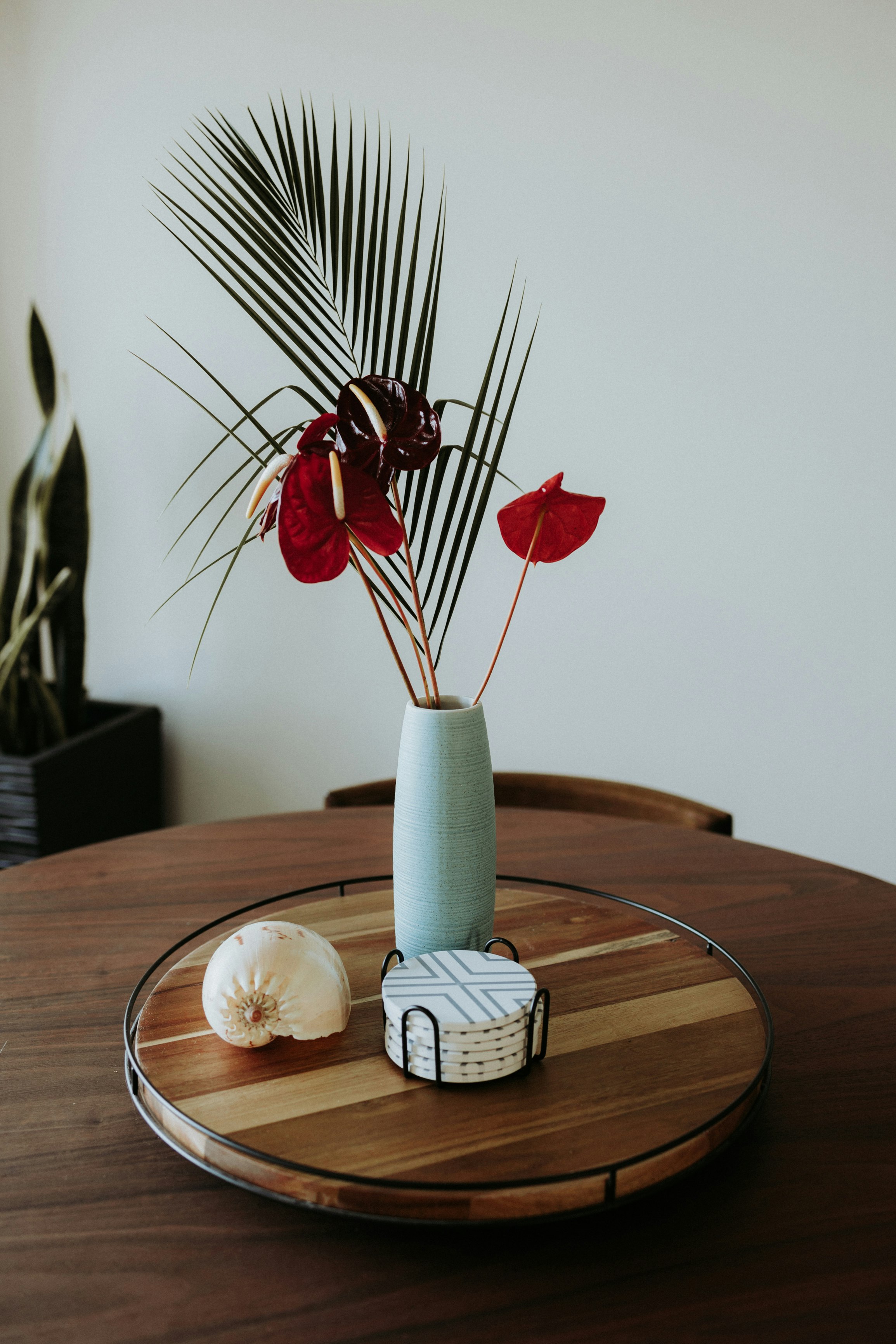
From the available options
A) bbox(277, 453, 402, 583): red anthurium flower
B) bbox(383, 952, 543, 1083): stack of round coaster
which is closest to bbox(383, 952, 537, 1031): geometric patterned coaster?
bbox(383, 952, 543, 1083): stack of round coaster

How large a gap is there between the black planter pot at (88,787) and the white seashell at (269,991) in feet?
3.71

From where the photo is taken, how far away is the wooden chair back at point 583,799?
122 centimetres

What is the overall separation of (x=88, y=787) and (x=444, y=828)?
4.19 feet

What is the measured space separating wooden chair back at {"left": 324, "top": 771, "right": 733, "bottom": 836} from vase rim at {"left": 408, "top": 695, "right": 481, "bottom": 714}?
0.51m

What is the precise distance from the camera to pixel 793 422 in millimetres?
1631

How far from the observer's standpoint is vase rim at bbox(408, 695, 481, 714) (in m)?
0.66

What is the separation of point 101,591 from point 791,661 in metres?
1.32

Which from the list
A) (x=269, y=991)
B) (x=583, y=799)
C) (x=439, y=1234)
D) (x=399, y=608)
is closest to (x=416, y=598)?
(x=399, y=608)

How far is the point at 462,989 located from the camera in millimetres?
592

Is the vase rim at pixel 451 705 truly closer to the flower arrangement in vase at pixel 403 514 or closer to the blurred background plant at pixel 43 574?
the flower arrangement in vase at pixel 403 514

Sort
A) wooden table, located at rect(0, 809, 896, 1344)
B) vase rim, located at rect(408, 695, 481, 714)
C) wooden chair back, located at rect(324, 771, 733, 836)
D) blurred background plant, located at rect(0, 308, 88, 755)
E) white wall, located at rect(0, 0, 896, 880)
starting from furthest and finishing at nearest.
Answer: blurred background plant, located at rect(0, 308, 88, 755)
white wall, located at rect(0, 0, 896, 880)
wooden chair back, located at rect(324, 771, 733, 836)
vase rim, located at rect(408, 695, 481, 714)
wooden table, located at rect(0, 809, 896, 1344)

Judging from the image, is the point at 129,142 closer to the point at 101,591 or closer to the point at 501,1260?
the point at 101,591

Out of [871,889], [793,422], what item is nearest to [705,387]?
[793,422]

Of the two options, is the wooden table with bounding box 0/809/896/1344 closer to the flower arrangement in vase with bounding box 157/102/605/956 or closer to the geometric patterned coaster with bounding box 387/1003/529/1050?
the geometric patterned coaster with bounding box 387/1003/529/1050
